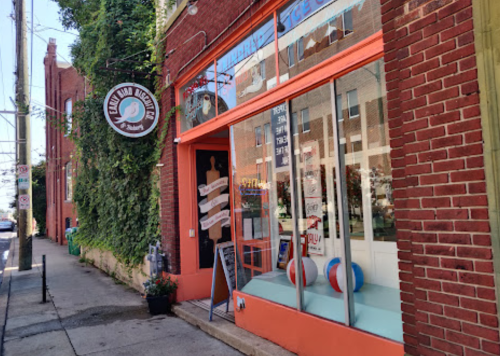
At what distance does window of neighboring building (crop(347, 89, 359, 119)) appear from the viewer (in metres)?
3.94

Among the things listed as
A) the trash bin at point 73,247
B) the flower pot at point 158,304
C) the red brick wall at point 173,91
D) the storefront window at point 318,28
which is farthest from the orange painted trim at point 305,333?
the trash bin at point 73,247

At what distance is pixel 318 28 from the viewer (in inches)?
169

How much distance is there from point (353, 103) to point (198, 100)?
11.0 feet

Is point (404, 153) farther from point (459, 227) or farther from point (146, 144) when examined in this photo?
point (146, 144)

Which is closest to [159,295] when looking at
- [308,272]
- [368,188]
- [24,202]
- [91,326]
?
[91,326]

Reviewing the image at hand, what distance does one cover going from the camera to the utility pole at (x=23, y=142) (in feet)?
39.2

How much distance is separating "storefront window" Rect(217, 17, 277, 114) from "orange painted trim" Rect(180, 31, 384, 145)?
0.12m

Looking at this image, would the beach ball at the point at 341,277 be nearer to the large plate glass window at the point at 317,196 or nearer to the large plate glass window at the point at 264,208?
the large plate glass window at the point at 317,196

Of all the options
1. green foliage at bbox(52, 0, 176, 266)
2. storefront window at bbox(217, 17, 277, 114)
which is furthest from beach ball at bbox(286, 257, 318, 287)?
green foliage at bbox(52, 0, 176, 266)

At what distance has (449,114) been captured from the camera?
8.59 ft

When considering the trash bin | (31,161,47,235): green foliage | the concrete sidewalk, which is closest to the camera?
the concrete sidewalk

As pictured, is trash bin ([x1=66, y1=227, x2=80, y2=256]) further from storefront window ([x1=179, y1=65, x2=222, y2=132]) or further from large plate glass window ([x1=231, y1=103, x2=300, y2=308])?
large plate glass window ([x1=231, y1=103, x2=300, y2=308])

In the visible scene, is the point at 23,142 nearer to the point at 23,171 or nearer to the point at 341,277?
the point at 23,171

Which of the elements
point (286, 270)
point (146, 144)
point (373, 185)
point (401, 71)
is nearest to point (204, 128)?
point (146, 144)
